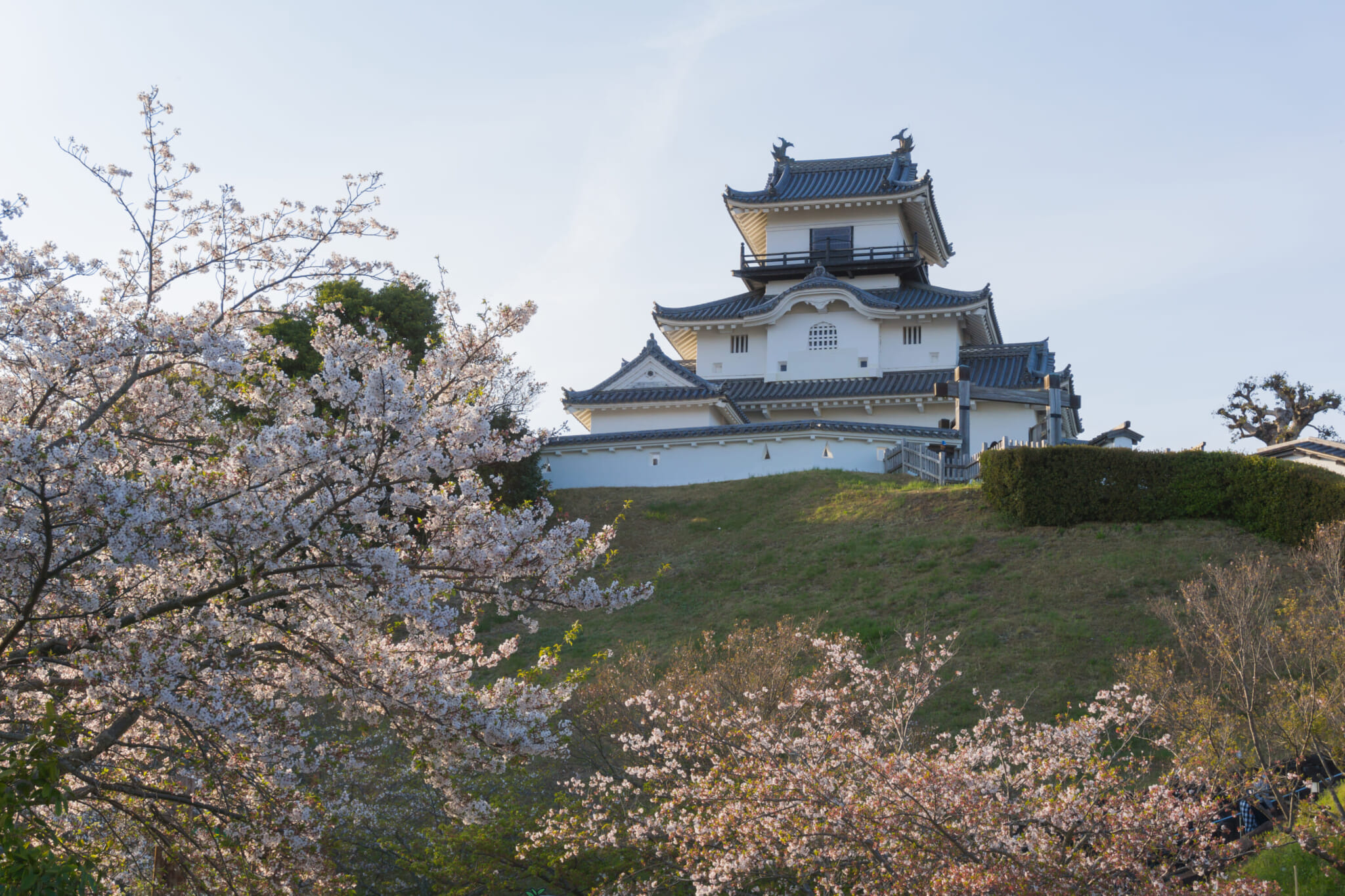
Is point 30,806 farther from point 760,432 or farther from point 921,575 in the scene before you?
point 760,432

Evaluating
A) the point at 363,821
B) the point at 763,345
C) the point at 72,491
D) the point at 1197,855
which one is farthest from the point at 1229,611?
the point at 763,345

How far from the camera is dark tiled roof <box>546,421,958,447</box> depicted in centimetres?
2867

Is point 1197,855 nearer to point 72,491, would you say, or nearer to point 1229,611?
point 1229,611

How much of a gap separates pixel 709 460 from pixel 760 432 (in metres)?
1.62

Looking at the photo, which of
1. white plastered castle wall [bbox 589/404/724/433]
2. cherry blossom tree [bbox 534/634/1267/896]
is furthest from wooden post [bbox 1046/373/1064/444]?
cherry blossom tree [bbox 534/634/1267/896]

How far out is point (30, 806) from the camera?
5.36 metres

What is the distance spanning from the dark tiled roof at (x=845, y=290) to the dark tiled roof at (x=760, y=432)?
21.9 ft

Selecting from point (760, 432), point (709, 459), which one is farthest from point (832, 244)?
point (709, 459)

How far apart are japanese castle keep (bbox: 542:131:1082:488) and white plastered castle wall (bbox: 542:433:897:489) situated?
0.04 metres

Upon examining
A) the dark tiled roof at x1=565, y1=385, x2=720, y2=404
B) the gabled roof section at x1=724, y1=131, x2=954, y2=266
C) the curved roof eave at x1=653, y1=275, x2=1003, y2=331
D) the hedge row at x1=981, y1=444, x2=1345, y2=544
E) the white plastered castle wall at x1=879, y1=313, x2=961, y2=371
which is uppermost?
the gabled roof section at x1=724, y1=131, x2=954, y2=266

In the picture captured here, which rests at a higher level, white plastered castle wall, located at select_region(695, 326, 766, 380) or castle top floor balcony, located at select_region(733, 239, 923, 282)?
castle top floor balcony, located at select_region(733, 239, 923, 282)

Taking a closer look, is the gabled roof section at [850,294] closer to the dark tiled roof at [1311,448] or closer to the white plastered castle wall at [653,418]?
the white plastered castle wall at [653,418]

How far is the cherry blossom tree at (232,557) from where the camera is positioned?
588 cm

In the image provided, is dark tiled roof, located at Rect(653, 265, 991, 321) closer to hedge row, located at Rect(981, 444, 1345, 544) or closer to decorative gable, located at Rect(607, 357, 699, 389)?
decorative gable, located at Rect(607, 357, 699, 389)
